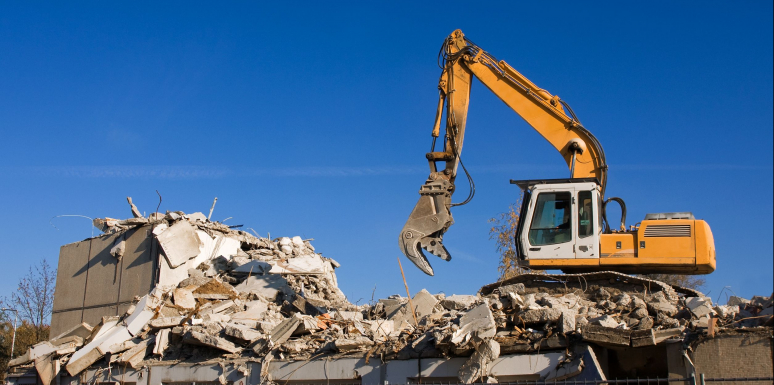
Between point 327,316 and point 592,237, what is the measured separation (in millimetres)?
4259

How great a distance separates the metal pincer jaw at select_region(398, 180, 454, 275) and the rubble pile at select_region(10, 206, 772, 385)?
2.40 ft

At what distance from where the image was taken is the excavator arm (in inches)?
479

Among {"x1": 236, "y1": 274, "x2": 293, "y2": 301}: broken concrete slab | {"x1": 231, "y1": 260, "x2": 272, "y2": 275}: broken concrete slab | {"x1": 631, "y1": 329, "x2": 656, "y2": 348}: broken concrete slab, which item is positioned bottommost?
{"x1": 631, "y1": 329, "x2": 656, "y2": 348}: broken concrete slab

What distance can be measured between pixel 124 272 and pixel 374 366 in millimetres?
7630

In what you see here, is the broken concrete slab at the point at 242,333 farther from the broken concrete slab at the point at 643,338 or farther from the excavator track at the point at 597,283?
the broken concrete slab at the point at 643,338

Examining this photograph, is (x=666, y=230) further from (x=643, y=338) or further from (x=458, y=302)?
(x=458, y=302)

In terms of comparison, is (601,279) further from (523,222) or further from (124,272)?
(124,272)

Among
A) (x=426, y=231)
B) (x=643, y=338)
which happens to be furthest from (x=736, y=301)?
(x=426, y=231)

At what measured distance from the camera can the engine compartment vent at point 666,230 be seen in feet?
34.7

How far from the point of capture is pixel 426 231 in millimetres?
12195

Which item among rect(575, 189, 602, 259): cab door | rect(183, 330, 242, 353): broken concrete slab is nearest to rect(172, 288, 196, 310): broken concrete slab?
rect(183, 330, 242, 353): broken concrete slab

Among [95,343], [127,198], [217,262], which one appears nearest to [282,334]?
[95,343]

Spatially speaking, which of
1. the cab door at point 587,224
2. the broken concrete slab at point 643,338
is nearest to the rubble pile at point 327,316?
the broken concrete slab at point 643,338

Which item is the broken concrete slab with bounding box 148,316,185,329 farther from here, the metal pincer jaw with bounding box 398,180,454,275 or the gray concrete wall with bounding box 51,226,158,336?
the metal pincer jaw with bounding box 398,180,454,275
